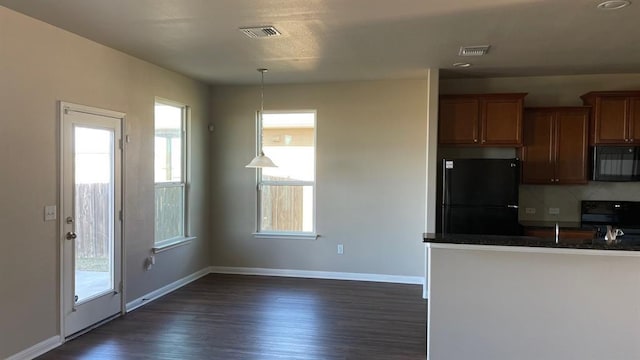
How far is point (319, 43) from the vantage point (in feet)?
13.4

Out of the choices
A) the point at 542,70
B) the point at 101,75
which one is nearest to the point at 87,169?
the point at 101,75

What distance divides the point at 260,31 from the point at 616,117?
13.8 ft

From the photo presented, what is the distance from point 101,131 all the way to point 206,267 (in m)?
2.86

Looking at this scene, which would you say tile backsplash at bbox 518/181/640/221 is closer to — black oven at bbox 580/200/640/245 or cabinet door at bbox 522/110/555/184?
black oven at bbox 580/200/640/245

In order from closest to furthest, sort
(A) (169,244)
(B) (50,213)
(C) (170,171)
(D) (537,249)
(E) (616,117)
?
1. (D) (537,249)
2. (B) (50,213)
3. (E) (616,117)
4. (A) (169,244)
5. (C) (170,171)

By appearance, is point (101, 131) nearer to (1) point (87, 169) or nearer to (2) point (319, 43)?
(1) point (87, 169)

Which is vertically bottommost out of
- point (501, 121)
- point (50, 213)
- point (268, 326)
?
point (268, 326)

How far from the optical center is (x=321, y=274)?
6.19 m

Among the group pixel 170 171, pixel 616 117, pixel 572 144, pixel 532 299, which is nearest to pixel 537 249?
pixel 532 299

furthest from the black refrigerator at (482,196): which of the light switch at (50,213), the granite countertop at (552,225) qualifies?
the light switch at (50,213)

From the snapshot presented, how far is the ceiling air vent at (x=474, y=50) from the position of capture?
415 cm

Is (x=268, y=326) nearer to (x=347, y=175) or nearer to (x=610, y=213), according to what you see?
(x=347, y=175)

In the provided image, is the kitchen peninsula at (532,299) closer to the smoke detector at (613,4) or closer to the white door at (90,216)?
the smoke detector at (613,4)

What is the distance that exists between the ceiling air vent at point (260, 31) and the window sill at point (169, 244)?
2.79 m
